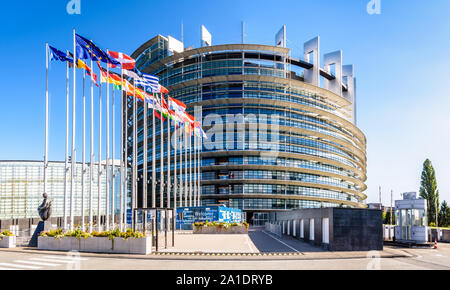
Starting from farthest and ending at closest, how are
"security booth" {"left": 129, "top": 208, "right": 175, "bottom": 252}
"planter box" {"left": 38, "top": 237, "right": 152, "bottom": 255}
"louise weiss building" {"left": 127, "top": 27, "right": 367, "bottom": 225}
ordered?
1. "louise weiss building" {"left": 127, "top": 27, "right": 367, "bottom": 225}
2. "security booth" {"left": 129, "top": 208, "right": 175, "bottom": 252}
3. "planter box" {"left": 38, "top": 237, "right": 152, "bottom": 255}

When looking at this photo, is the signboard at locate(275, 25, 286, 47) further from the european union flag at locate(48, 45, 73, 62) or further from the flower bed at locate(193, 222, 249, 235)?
the european union flag at locate(48, 45, 73, 62)

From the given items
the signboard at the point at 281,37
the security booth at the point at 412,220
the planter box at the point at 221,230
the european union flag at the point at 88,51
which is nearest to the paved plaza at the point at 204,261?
the security booth at the point at 412,220

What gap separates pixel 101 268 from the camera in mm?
17578

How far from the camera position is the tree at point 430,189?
98.0 meters

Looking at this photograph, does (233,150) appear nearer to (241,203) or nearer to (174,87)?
(241,203)

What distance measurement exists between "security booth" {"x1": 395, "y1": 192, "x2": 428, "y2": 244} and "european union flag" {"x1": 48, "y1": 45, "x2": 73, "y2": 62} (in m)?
33.5

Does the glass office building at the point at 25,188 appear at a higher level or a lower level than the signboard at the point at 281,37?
lower

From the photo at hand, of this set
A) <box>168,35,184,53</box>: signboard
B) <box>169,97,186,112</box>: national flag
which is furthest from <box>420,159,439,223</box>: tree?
<box>169,97,186,112</box>: national flag

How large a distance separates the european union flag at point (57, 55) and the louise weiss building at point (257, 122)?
62371 millimetres

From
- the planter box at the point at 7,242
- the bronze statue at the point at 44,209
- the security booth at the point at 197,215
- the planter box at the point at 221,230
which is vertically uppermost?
the bronze statue at the point at 44,209

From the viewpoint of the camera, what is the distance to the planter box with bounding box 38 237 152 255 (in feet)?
78.6

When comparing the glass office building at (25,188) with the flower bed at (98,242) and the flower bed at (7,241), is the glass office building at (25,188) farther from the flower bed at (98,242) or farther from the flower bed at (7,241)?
the flower bed at (98,242)

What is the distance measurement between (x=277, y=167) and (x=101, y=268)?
76678 mm

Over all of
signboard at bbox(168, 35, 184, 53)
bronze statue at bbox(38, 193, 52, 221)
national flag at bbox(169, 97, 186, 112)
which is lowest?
bronze statue at bbox(38, 193, 52, 221)
